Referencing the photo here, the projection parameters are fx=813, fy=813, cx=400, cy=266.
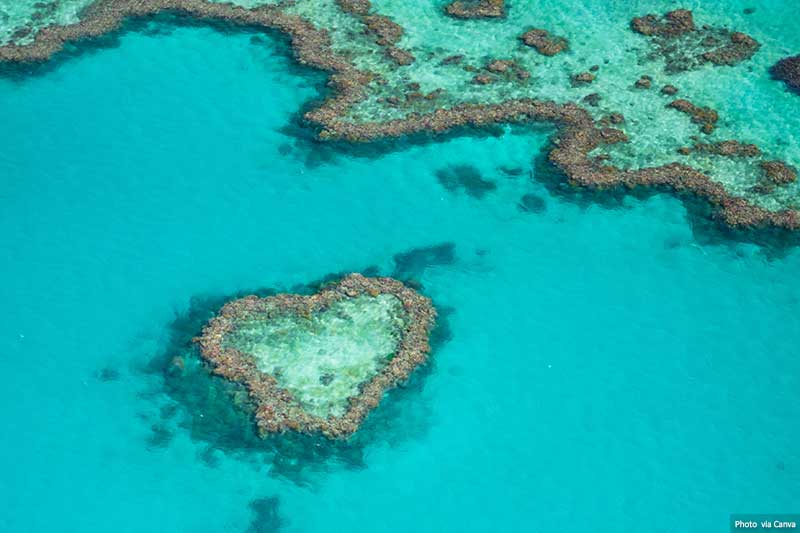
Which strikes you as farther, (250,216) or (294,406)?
(250,216)

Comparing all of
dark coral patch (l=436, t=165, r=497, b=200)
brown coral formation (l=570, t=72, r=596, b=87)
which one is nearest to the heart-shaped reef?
dark coral patch (l=436, t=165, r=497, b=200)

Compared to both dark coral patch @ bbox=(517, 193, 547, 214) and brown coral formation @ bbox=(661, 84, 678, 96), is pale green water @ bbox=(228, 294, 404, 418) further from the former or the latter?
brown coral formation @ bbox=(661, 84, 678, 96)

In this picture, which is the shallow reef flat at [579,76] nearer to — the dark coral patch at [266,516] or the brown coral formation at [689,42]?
the brown coral formation at [689,42]

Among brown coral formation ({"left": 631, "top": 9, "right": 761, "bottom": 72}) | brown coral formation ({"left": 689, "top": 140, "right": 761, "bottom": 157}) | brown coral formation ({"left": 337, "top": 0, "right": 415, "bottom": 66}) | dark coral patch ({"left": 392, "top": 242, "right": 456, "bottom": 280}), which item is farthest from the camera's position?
brown coral formation ({"left": 337, "top": 0, "right": 415, "bottom": 66})

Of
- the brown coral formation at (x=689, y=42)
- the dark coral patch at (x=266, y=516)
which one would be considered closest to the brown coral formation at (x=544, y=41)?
the brown coral formation at (x=689, y=42)

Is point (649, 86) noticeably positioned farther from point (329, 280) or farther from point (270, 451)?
point (270, 451)

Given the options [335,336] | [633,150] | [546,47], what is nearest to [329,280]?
[335,336]

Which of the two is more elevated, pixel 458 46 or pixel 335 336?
pixel 458 46
